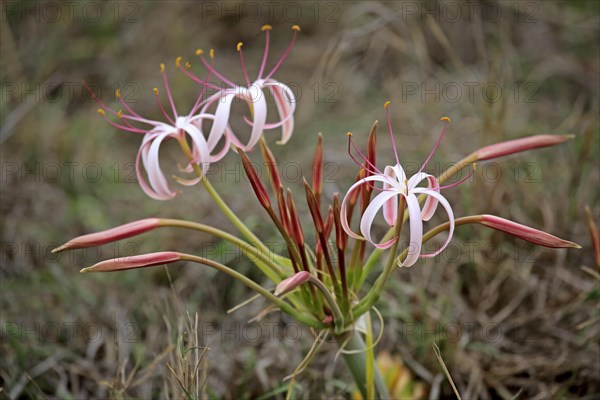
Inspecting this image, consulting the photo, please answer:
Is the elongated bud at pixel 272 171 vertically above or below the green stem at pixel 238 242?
above

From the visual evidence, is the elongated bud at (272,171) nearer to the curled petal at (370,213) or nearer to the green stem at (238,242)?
the green stem at (238,242)

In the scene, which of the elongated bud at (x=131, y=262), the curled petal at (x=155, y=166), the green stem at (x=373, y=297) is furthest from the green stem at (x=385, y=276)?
the curled petal at (x=155, y=166)

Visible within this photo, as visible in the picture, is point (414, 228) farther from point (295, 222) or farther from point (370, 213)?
point (295, 222)

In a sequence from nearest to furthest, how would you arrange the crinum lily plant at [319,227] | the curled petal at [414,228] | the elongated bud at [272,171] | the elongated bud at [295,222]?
the curled petal at [414,228] → the crinum lily plant at [319,227] → the elongated bud at [295,222] → the elongated bud at [272,171]

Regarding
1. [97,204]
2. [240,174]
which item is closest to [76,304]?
[97,204]

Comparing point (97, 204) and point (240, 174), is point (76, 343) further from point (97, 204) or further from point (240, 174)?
point (240, 174)

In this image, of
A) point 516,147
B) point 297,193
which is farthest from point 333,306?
point 297,193

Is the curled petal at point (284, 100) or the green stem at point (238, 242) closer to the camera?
the green stem at point (238, 242)
